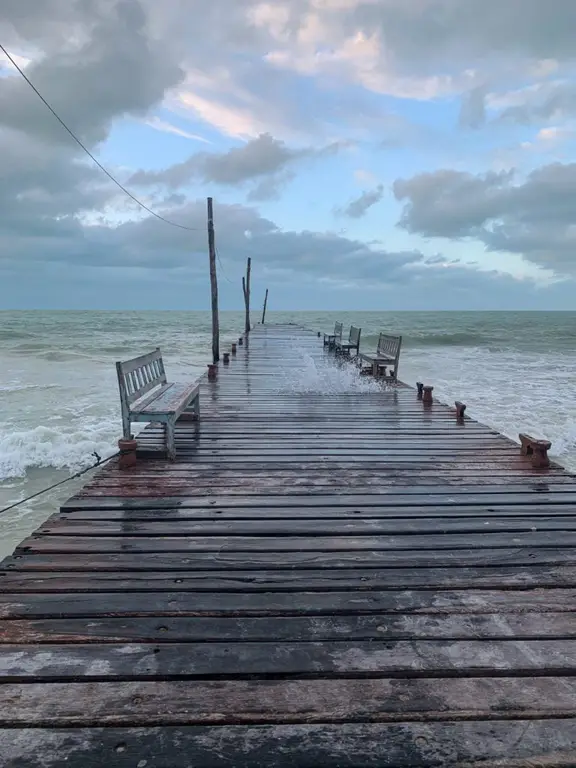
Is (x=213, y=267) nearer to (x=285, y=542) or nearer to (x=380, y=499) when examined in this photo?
(x=380, y=499)

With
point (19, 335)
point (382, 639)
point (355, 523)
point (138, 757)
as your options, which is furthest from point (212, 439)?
point (19, 335)

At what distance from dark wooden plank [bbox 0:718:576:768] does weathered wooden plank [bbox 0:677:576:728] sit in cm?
3

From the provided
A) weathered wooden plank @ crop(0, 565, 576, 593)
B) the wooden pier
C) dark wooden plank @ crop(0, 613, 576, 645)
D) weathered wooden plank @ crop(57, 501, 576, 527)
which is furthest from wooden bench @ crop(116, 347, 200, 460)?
dark wooden plank @ crop(0, 613, 576, 645)

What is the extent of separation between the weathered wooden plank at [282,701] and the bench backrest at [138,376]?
9.31ft

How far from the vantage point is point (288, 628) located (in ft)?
7.06

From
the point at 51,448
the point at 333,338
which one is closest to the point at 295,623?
the point at 51,448

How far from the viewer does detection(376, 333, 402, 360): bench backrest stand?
1038 centimetres

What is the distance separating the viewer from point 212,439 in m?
5.47

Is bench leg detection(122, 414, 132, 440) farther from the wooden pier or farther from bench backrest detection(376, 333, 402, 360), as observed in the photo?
bench backrest detection(376, 333, 402, 360)

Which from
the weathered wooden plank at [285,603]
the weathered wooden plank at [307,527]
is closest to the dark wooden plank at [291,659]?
the weathered wooden plank at [285,603]

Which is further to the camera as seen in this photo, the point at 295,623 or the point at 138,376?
the point at 138,376

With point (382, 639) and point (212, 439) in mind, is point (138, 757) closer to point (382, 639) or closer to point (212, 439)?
point (382, 639)

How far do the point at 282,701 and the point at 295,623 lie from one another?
45 centimetres

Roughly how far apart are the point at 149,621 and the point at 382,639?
978 mm
